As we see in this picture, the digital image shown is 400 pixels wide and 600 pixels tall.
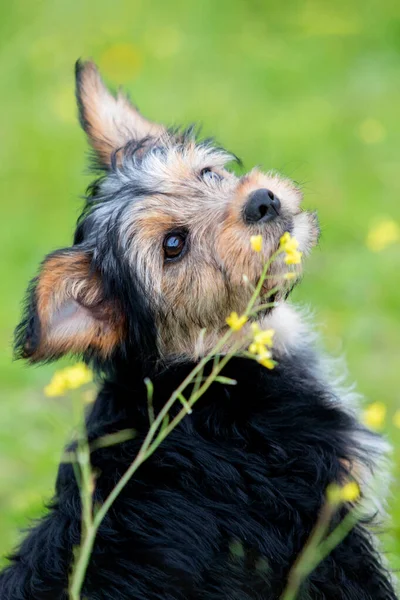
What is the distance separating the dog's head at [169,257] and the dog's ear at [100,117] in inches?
21.3

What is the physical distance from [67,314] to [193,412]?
2.20 feet

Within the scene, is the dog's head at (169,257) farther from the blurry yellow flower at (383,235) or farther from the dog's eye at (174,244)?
the blurry yellow flower at (383,235)

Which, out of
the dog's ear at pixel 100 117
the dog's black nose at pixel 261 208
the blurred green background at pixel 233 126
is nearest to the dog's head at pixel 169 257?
the dog's black nose at pixel 261 208

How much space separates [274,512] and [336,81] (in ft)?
27.6

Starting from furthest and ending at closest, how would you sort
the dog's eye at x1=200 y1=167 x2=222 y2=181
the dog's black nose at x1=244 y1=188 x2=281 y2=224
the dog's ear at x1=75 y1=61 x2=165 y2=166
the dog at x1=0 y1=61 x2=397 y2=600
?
the dog's ear at x1=75 y1=61 x2=165 y2=166, the dog's eye at x1=200 y1=167 x2=222 y2=181, the dog's black nose at x1=244 y1=188 x2=281 y2=224, the dog at x1=0 y1=61 x2=397 y2=600

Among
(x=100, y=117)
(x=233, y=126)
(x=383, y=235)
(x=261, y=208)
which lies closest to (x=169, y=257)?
(x=261, y=208)

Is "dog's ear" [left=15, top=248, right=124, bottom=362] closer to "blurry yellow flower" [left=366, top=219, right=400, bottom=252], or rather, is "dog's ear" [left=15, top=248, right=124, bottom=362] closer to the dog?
the dog

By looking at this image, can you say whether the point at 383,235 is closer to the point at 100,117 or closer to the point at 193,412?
the point at 100,117

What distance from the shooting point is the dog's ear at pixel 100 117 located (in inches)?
191

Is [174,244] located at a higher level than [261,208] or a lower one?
lower

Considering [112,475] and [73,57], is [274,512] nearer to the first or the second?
[112,475]

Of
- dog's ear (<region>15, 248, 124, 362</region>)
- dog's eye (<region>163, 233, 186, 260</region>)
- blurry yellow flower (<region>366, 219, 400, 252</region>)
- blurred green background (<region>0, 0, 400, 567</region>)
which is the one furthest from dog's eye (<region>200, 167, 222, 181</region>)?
blurred green background (<region>0, 0, 400, 567</region>)

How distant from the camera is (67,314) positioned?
390cm

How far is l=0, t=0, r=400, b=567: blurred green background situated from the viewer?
7.13 m
